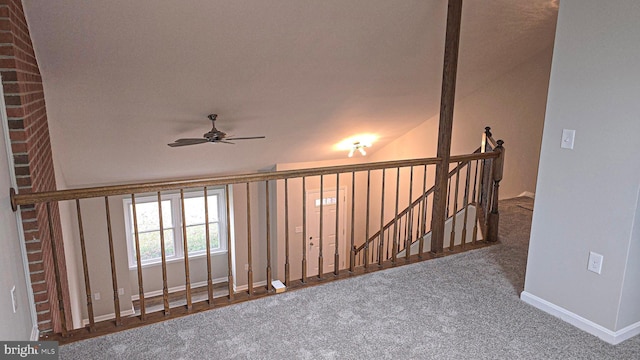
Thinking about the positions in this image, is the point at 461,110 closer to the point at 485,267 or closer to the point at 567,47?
the point at 485,267

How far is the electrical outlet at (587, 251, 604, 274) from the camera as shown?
2.65 meters

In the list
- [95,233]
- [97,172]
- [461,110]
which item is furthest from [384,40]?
[95,233]

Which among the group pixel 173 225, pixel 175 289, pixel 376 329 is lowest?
pixel 175 289

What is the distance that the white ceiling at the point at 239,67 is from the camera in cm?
349

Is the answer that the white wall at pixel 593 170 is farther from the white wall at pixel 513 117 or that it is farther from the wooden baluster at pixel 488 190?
the white wall at pixel 513 117

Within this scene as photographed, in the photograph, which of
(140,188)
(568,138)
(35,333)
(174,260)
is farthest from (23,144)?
(174,260)

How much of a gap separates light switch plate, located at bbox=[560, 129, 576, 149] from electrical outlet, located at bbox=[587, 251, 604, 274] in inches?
26.7

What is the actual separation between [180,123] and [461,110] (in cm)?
432

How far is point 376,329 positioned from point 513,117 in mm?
4967

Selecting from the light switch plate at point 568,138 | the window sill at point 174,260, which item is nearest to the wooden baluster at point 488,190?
the light switch plate at point 568,138

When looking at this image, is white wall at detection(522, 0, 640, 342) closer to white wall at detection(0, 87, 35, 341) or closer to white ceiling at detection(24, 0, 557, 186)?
white ceiling at detection(24, 0, 557, 186)

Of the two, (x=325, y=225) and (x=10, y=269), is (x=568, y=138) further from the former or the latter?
(x=325, y=225)

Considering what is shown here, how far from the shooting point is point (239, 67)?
4312mm

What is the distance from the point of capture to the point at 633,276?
2590 millimetres
